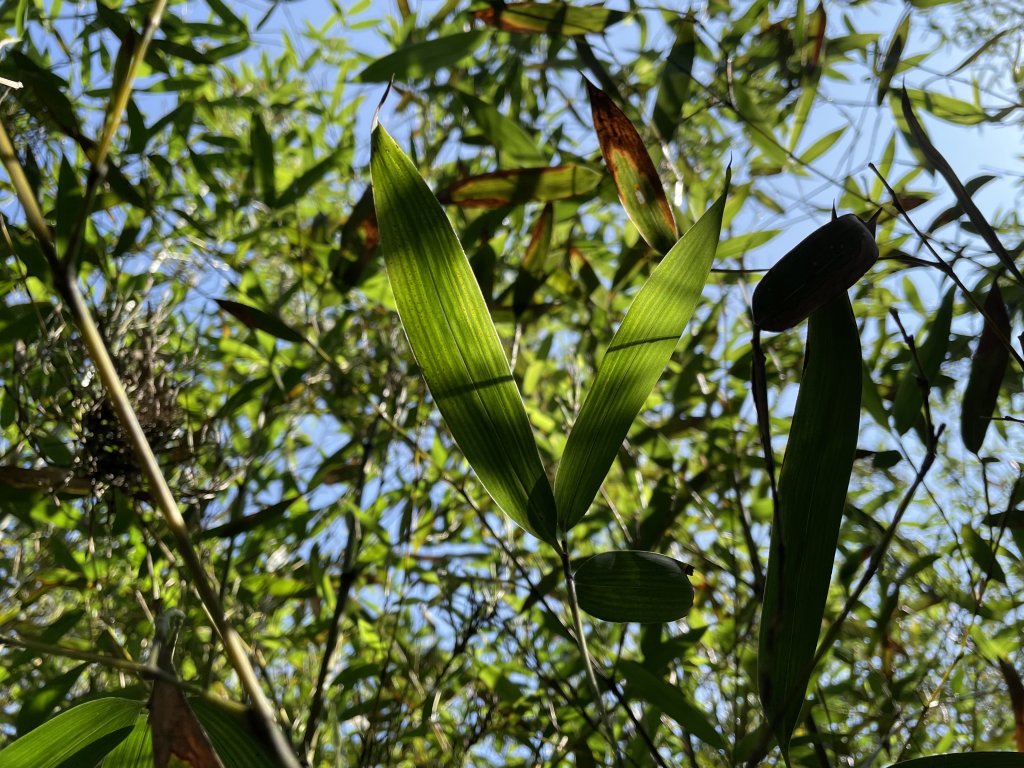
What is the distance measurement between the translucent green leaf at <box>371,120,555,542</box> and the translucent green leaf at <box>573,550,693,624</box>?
0.16ft

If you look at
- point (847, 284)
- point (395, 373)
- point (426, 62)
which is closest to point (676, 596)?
point (847, 284)

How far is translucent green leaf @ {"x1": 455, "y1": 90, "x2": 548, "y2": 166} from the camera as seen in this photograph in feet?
2.67

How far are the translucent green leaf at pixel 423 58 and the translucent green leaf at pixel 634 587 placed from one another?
572mm

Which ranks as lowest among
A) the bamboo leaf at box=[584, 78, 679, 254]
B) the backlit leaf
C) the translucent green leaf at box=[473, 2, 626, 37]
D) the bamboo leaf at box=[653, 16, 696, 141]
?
the bamboo leaf at box=[584, 78, 679, 254]

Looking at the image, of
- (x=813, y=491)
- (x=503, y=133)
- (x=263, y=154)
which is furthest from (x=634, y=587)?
(x=263, y=154)

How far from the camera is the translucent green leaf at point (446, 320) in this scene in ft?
1.30

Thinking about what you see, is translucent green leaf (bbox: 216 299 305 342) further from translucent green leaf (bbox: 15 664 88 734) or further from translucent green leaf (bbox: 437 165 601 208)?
translucent green leaf (bbox: 15 664 88 734)

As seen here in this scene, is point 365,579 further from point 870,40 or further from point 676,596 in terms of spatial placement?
point 870,40

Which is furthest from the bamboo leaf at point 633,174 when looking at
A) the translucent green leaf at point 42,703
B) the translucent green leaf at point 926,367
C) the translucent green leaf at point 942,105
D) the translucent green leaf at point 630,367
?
the translucent green leaf at point 42,703

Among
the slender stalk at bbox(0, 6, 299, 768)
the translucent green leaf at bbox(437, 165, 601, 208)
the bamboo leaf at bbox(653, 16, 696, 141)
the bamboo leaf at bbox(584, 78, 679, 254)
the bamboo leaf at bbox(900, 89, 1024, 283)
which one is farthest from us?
the bamboo leaf at bbox(653, 16, 696, 141)

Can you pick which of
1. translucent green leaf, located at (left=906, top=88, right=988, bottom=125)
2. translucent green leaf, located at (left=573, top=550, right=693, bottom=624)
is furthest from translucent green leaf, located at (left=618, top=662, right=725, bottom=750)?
translucent green leaf, located at (left=906, top=88, right=988, bottom=125)

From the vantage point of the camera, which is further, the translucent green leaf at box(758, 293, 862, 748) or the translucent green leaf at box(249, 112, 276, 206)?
the translucent green leaf at box(249, 112, 276, 206)

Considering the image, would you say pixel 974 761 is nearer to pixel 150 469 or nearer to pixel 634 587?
pixel 634 587

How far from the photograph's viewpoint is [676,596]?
1.41 ft
